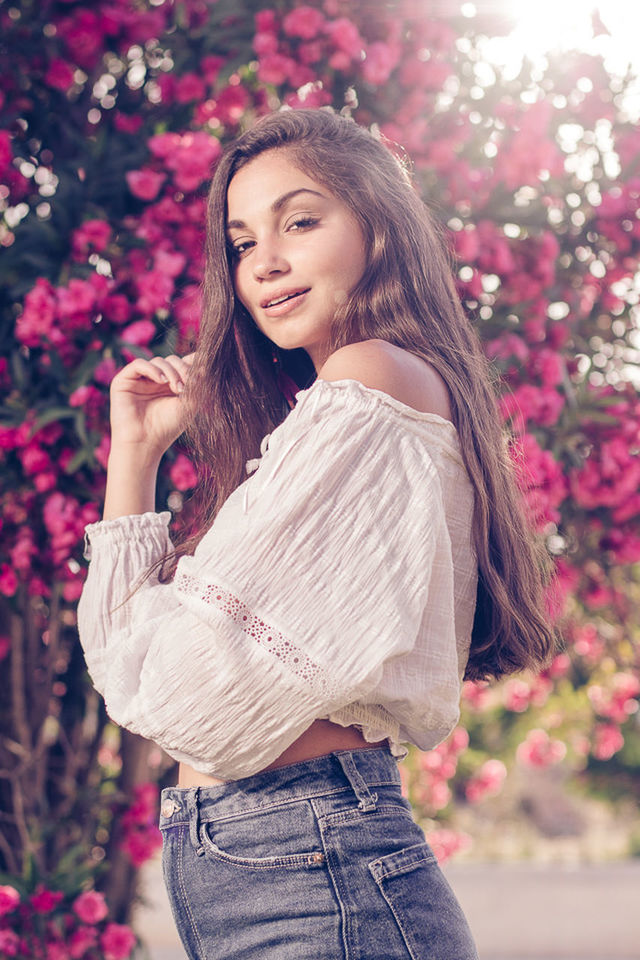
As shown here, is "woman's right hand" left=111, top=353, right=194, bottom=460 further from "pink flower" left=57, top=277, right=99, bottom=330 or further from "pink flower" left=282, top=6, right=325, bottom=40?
"pink flower" left=282, top=6, right=325, bottom=40

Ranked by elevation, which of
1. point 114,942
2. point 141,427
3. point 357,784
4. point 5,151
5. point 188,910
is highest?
point 5,151

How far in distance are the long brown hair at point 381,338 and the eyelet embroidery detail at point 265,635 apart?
1.06ft

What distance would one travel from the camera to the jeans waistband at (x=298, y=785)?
1.14 m

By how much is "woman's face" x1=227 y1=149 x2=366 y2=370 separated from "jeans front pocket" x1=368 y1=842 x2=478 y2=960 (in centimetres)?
65

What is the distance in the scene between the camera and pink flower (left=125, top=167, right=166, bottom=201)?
2.36 meters

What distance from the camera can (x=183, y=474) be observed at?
2.13 meters

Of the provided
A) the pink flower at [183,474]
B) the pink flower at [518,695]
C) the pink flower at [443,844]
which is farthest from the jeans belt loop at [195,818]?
the pink flower at [518,695]

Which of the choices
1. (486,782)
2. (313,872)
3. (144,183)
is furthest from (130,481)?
(486,782)

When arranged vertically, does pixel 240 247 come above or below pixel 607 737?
above

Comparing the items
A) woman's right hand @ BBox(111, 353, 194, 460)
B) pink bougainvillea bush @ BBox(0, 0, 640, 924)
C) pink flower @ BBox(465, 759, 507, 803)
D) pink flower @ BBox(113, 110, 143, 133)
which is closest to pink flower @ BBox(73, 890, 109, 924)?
pink bougainvillea bush @ BBox(0, 0, 640, 924)

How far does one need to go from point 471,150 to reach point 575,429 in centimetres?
75

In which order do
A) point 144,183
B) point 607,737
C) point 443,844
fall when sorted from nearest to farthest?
A: point 144,183
point 443,844
point 607,737

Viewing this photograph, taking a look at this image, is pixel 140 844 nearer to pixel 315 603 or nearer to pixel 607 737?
pixel 315 603

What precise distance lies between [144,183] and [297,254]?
1.11 meters
